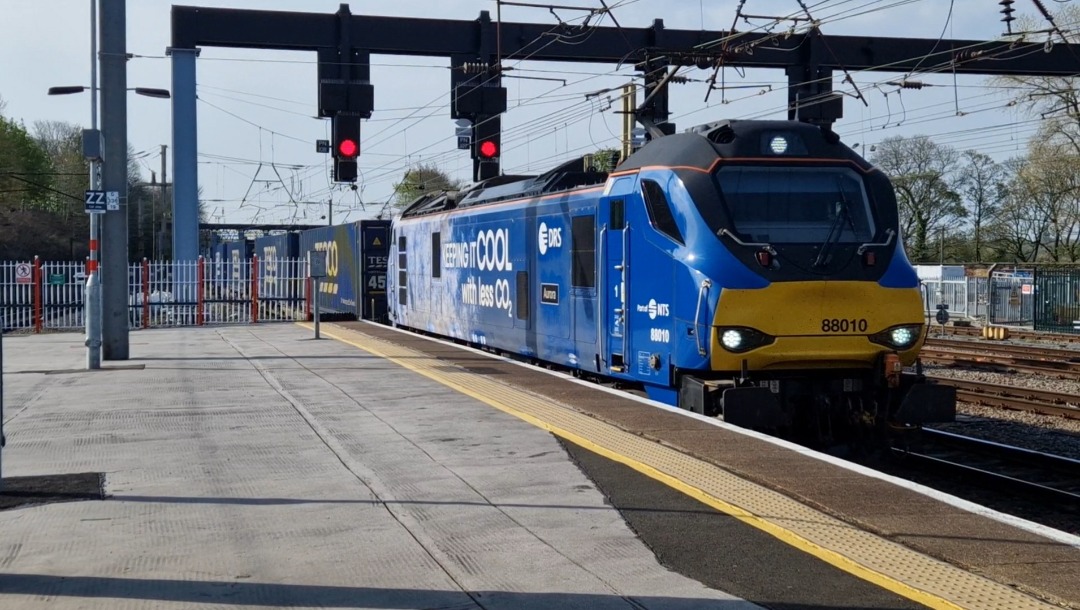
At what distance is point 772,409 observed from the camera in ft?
33.9

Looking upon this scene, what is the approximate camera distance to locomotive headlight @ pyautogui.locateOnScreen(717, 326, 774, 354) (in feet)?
34.1

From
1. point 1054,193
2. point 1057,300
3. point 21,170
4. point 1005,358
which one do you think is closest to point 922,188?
point 1054,193

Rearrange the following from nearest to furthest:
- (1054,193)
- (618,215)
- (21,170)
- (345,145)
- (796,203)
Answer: (796,203) → (618,215) → (345,145) → (1054,193) → (21,170)

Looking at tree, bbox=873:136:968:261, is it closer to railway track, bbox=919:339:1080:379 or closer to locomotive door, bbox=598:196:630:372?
railway track, bbox=919:339:1080:379

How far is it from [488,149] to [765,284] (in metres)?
12.8

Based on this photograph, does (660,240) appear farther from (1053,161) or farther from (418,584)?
(1053,161)

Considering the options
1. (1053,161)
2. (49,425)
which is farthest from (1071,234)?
(49,425)

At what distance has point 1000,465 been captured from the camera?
1195cm

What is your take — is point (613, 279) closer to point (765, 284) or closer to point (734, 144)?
point (734, 144)

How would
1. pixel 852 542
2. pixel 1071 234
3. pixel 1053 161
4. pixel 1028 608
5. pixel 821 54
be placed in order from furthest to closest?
pixel 1071 234, pixel 1053 161, pixel 821 54, pixel 852 542, pixel 1028 608

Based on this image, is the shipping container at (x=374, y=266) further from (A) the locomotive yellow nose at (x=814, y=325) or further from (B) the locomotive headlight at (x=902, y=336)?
(B) the locomotive headlight at (x=902, y=336)

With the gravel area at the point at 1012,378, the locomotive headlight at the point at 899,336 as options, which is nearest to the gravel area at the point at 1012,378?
the gravel area at the point at 1012,378

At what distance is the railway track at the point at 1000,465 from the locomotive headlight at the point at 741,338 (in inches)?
94.3

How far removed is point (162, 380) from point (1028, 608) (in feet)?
40.8
